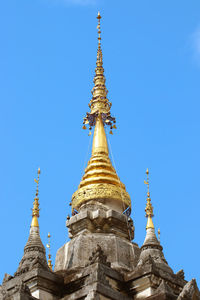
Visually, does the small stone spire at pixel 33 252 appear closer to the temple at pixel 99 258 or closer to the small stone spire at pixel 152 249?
the temple at pixel 99 258

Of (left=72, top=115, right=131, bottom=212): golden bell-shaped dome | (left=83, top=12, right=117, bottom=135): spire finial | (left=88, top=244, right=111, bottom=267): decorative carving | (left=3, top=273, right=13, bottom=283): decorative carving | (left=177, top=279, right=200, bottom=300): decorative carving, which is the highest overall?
(left=83, top=12, right=117, bottom=135): spire finial

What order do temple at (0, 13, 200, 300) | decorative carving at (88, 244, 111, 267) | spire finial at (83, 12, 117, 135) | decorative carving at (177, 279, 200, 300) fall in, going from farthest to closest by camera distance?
1. spire finial at (83, 12, 117, 135)
2. decorative carving at (88, 244, 111, 267)
3. temple at (0, 13, 200, 300)
4. decorative carving at (177, 279, 200, 300)

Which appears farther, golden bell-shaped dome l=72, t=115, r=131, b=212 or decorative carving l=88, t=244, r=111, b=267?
golden bell-shaped dome l=72, t=115, r=131, b=212

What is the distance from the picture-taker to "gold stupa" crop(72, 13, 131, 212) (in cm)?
2592

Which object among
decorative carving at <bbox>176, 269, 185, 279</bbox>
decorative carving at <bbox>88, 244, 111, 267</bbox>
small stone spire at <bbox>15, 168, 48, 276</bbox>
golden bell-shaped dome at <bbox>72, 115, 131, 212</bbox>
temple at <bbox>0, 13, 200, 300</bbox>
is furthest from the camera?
golden bell-shaped dome at <bbox>72, 115, 131, 212</bbox>

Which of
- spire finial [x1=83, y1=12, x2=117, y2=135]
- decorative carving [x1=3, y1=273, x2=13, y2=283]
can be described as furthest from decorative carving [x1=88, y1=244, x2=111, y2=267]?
spire finial [x1=83, y1=12, x2=117, y2=135]

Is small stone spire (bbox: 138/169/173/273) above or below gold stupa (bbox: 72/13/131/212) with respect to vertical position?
below

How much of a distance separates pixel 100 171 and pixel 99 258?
5665 millimetres

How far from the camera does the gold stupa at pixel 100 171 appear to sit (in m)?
25.9

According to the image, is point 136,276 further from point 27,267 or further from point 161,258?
point 27,267

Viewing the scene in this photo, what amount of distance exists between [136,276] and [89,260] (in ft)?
4.40

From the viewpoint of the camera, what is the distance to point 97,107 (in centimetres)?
2889

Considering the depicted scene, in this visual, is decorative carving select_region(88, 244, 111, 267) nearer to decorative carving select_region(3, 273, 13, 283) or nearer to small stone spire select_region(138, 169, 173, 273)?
small stone spire select_region(138, 169, 173, 273)

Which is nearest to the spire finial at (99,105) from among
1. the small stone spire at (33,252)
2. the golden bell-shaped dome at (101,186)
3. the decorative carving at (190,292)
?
the golden bell-shaped dome at (101,186)
